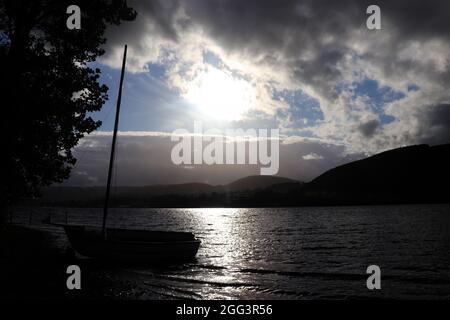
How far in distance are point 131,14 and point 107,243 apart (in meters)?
18.5

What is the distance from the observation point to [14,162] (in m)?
24.2

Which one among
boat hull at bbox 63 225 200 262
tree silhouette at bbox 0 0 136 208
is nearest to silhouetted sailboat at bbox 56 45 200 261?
boat hull at bbox 63 225 200 262

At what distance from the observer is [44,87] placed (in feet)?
72.7

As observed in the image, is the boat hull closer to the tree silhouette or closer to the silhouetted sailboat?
the silhouetted sailboat

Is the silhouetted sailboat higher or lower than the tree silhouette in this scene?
lower

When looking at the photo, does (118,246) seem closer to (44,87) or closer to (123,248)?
(123,248)

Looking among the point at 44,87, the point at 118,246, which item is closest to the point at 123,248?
the point at 118,246

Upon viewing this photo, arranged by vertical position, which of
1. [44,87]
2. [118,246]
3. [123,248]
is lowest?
[123,248]

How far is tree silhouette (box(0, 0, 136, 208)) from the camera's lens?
69.9ft

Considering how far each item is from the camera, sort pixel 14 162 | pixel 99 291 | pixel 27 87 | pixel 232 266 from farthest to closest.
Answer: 1. pixel 232 266
2. pixel 14 162
3. pixel 27 87
4. pixel 99 291

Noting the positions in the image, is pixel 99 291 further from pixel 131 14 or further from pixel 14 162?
pixel 131 14

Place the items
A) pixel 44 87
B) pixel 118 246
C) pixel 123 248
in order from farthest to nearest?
pixel 123 248, pixel 118 246, pixel 44 87

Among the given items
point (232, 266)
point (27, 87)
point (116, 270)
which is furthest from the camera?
point (232, 266)
